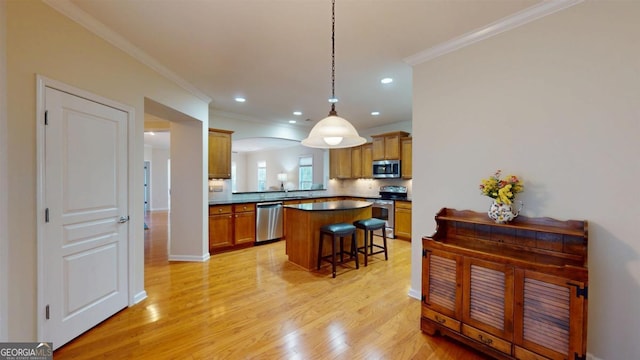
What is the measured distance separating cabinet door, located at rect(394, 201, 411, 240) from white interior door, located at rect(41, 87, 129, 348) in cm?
481

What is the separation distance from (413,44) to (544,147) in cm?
147

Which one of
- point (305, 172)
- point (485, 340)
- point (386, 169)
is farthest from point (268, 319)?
point (305, 172)

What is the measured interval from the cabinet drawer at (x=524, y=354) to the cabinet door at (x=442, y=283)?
0.37m

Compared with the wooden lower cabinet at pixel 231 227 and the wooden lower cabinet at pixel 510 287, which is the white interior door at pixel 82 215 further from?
the wooden lower cabinet at pixel 510 287

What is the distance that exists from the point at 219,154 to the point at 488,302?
4.67 meters

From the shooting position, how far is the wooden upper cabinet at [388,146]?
5.83 meters

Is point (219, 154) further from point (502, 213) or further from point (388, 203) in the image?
point (502, 213)

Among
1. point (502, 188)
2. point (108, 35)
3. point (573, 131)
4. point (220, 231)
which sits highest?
point (108, 35)

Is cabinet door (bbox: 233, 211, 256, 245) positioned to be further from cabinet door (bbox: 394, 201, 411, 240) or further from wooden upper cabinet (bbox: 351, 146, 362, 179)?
cabinet door (bbox: 394, 201, 411, 240)

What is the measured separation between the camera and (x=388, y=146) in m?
6.03

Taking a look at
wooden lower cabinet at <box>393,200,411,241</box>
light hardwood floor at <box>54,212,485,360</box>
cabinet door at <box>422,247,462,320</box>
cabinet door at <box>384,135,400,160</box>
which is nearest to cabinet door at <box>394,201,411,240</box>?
wooden lower cabinet at <box>393,200,411,241</box>

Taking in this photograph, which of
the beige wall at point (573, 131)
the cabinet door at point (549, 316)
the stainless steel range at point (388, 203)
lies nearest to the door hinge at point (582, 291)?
the cabinet door at point (549, 316)

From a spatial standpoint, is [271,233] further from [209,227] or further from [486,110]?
[486,110]

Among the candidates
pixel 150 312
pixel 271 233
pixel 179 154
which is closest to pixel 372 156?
pixel 271 233
